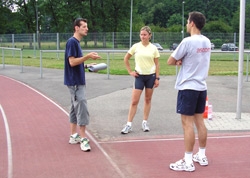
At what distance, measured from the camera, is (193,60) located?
4.67 meters

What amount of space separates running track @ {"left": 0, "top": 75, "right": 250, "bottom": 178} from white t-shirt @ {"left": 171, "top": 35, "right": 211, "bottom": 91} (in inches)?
44.7

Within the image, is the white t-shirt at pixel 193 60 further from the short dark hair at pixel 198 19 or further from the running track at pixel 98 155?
the running track at pixel 98 155

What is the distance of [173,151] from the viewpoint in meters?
5.62

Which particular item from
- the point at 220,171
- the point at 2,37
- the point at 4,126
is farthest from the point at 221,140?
the point at 2,37

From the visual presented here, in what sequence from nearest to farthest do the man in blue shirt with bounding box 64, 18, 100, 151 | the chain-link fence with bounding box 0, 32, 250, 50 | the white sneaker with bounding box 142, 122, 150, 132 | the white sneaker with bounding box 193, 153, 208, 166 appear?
1. the white sneaker with bounding box 193, 153, 208, 166
2. the man in blue shirt with bounding box 64, 18, 100, 151
3. the white sneaker with bounding box 142, 122, 150, 132
4. the chain-link fence with bounding box 0, 32, 250, 50

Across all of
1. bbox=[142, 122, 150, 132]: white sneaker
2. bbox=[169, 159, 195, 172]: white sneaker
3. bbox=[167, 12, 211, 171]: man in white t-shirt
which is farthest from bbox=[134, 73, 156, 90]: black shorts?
bbox=[169, 159, 195, 172]: white sneaker

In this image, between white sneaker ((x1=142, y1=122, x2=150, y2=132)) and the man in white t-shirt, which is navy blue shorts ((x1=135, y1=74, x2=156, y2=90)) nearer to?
white sneaker ((x1=142, y1=122, x2=150, y2=132))

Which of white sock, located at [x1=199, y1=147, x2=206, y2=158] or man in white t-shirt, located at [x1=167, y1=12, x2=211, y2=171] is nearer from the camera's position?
man in white t-shirt, located at [x1=167, y1=12, x2=211, y2=171]

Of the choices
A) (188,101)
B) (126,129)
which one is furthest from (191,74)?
(126,129)

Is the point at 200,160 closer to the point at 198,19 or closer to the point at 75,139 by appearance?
the point at 198,19

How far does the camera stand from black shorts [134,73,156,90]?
21.7ft

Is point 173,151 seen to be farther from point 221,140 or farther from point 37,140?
A: point 37,140

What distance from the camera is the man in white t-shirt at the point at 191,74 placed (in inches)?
182

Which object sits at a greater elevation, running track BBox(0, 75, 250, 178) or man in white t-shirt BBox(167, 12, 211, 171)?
man in white t-shirt BBox(167, 12, 211, 171)
